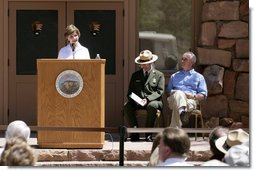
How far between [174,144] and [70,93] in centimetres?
442

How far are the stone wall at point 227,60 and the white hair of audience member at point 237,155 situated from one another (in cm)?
618

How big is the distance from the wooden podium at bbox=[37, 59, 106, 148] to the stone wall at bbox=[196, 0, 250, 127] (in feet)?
8.92

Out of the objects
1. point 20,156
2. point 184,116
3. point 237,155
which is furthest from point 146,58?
point 20,156

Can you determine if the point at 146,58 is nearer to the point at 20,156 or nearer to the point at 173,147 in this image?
the point at 173,147

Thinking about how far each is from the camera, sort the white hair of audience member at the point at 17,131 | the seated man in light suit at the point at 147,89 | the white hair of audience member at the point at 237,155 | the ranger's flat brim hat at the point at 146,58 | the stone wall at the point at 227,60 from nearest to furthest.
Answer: the white hair of audience member at the point at 237,155, the white hair of audience member at the point at 17,131, the seated man in light suit at the point at 147,89, the ranger's flat brim hat at the point at 146,58, the stone wall at the point at 227,60

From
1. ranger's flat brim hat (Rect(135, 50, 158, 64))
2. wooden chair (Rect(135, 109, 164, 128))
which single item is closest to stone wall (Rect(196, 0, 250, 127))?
wooden chair (Rect(135, 109, 164, 128))

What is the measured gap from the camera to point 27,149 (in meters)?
7.09

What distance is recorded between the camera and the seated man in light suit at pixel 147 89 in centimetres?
1255

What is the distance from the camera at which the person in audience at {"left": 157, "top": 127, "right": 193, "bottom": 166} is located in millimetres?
7043

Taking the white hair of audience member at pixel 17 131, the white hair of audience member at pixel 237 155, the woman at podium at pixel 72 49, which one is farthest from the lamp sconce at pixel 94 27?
the white hair of audience member at pixel 237 155

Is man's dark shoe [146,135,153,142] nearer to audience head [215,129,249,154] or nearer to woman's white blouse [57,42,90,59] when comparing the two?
woman's white blouse [57,42,90,59]

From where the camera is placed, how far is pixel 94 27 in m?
13.8

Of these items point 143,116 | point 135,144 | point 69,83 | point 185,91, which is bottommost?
point 135,144

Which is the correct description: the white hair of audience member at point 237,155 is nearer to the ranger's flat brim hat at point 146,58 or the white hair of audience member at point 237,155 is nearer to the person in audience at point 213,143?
the person in audience at point 213,143
